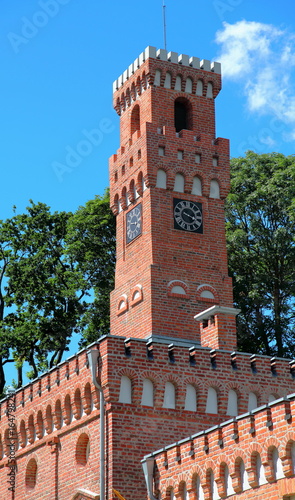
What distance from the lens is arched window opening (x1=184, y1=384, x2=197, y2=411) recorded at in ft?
86.7

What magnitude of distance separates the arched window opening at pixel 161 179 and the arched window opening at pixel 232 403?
10.1 m

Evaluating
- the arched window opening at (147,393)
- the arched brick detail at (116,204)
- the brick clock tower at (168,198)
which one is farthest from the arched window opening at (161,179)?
the arched window opening at (147,393)

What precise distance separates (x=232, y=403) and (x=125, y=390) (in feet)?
10.9

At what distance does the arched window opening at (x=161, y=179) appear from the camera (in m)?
34.6

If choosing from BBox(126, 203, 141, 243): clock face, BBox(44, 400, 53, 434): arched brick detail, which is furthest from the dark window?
BBox(44, 400, 53, 434): arched brick detail

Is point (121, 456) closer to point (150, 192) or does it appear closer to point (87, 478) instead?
point (87, 478)

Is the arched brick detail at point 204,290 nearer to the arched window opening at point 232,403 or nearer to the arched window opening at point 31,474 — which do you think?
the arched window opening at point 232,403

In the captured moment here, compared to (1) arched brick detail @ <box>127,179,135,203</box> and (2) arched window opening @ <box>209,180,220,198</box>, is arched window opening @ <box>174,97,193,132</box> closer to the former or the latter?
(2) arched window opening @ <box>209,180,220,198</box>

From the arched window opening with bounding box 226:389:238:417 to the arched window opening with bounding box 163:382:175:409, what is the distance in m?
1.69

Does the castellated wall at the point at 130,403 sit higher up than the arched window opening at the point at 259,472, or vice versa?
the castellated wall at the point at 130,403

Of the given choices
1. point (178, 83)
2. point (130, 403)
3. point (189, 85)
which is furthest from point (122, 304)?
point (130, 403)

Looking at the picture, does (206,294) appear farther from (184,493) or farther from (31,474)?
(184,493)

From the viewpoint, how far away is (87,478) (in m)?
25.8

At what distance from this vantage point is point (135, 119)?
37.5 meters
